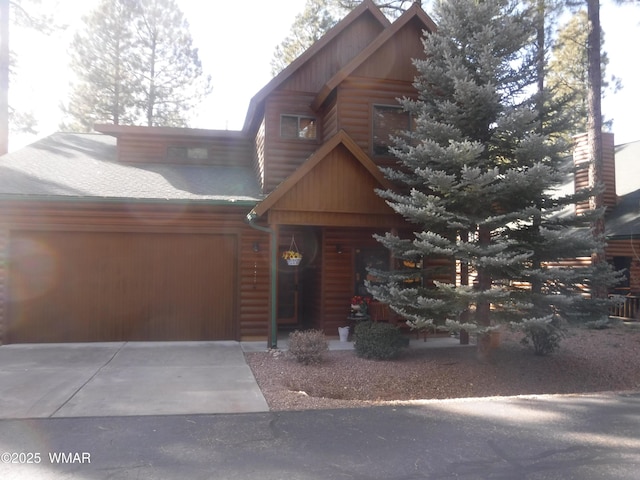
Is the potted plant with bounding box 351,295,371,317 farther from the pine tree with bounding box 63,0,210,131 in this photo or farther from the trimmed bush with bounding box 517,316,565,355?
the pine tree with bounding box 63,0,210,131

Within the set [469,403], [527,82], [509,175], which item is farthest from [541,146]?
[469,403]

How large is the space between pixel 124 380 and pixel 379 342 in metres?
4.39

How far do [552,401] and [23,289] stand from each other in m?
9.98

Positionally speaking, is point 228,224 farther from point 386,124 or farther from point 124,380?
point 124,380

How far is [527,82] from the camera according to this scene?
31.4 feet

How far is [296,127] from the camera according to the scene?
1217 centimetres

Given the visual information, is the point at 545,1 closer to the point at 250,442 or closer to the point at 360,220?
the point at 360,220

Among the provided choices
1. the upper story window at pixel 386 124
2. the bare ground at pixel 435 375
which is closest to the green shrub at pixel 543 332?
the bare ground at pixel 435 375

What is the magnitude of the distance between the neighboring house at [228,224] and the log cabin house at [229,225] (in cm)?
3

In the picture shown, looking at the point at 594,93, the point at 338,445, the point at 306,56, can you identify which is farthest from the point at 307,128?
the point at 594,93

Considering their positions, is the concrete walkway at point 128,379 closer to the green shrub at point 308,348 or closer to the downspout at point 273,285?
the downspout at point 273,285

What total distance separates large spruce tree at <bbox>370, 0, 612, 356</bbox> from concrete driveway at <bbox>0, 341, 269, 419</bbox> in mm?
3219

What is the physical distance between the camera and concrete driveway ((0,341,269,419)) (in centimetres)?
622

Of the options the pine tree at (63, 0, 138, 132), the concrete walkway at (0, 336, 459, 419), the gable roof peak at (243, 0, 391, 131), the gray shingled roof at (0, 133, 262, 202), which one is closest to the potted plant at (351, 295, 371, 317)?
the concrete walkway at (0, 336, 459, 419)
